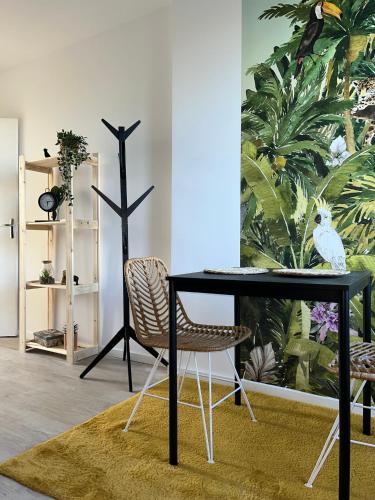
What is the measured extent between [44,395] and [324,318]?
171cm

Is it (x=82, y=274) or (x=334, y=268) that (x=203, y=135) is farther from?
(x=82, y=274)

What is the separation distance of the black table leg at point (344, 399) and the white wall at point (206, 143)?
1195mm

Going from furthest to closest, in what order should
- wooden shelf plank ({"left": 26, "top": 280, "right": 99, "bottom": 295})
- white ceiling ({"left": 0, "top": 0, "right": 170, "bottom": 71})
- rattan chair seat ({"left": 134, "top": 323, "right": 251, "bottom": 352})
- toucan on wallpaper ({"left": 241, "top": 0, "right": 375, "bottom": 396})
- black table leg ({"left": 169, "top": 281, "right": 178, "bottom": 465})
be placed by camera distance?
wooden shelf plank ({"left": 26, "top": 280, "right": 99, "bottom": 295}), white ceiling ({"left": 0, "top": 0, "right": 170, "bottom": 71}), toucan on wallpaper ({"left": 241, "top": 0, "right": 375, "bottom": 396}), rattan chair seat ({"left": 134, "top": 323, "right": 251, "bottom": 352}), black table leg ({"left": 169, "top": 281, "right": 178, "bottom": 465})

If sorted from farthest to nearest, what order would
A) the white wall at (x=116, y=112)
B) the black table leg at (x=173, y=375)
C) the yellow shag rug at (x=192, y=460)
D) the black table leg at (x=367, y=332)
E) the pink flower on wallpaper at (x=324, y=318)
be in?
the white wall at (x=116, y=112) < the pink flower on wallpaper at (x=324, y=318) < the black table leg at (x=367, y=332) < the black table leg at (x=173, y=375) < the yellow shag rug at (x=192, y=460)

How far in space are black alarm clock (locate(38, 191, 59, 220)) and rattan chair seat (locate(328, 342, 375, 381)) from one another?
8.34 feet

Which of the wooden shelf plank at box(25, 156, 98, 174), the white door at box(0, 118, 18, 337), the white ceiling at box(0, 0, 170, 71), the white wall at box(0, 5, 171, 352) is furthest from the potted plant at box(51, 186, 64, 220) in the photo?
the white ceiling at box(0, 0, 170, 71)

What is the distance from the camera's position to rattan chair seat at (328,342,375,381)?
1463 mm

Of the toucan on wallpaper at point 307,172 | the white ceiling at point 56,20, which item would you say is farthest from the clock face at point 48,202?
the toucan on wallpaper at point 307,172

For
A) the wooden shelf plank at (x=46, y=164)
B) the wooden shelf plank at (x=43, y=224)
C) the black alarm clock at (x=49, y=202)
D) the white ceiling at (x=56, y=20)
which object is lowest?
the wooden shelf plank at (x=43, y=224)

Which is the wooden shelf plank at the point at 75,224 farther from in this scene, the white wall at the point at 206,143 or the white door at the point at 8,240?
the white wall at the point at 206,143

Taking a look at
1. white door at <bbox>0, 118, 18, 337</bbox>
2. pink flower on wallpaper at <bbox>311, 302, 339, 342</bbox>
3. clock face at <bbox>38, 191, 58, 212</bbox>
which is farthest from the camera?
white door at <bbox>0, 118, 18, 337</bbox>

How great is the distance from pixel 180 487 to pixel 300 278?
Result: 3.06 feet

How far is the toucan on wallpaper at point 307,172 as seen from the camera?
7.05ft

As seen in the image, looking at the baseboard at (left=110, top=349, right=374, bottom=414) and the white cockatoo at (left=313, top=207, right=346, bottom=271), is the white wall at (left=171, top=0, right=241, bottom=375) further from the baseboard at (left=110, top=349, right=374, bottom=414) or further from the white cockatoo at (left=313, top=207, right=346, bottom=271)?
the white cockatoo at (left=313, top=207, right=346, bottom=271)
